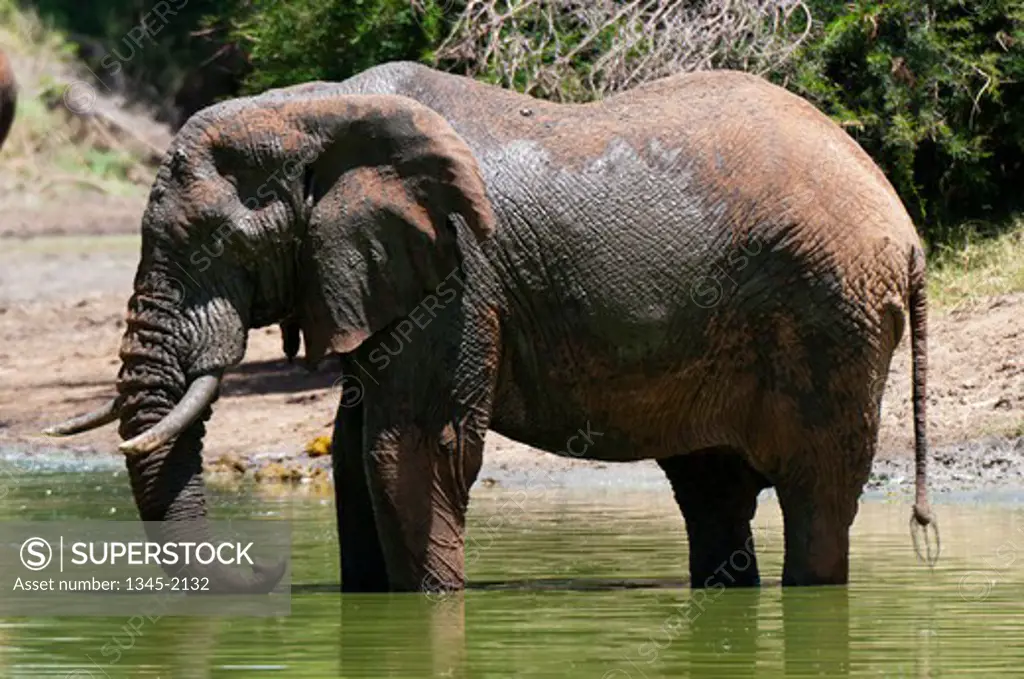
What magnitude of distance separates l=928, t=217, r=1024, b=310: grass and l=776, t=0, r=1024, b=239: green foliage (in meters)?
0.33

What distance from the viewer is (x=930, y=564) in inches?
490

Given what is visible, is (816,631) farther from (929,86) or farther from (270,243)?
(929,86)

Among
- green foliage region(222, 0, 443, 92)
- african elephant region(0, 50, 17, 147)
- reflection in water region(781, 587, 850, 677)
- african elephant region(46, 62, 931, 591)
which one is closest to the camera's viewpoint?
reflection in water region(781, 587, 850, 677)

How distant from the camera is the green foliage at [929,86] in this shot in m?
20.0

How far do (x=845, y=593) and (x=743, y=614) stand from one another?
0.73 m

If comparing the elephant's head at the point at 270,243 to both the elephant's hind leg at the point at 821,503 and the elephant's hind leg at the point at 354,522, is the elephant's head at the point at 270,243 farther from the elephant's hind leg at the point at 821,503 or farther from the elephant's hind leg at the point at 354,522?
the elephant's hind leg at the point at 821,503

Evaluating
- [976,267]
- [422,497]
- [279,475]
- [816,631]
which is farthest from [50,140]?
[816,631]

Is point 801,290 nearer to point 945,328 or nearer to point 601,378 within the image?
point 601,378

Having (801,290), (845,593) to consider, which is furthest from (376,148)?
(845,593)

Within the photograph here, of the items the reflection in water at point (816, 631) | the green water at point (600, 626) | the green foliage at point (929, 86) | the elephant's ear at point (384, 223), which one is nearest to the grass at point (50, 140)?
the green foliage at point (929, 86)

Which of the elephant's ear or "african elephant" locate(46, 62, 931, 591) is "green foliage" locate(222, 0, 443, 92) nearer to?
"african elephant" locate(46, 62, 931, 591)

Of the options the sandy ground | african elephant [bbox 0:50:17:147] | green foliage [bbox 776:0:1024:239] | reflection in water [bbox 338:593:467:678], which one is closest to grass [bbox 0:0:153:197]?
the sandy ground

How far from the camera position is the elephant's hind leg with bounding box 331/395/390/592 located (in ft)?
37.7

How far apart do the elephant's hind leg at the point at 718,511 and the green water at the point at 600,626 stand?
8.7 inches
